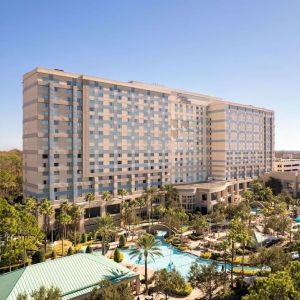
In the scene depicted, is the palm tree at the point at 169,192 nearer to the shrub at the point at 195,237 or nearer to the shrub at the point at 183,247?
the shrub at the point at 195,237

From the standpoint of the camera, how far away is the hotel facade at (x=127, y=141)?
2886 inches

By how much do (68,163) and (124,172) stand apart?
1796 centimetres

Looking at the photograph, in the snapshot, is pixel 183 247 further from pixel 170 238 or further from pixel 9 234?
pixel 9 234

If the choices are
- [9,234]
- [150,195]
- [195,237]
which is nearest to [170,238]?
[195,237]

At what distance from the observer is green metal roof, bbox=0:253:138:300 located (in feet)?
111

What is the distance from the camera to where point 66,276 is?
36.9 metres

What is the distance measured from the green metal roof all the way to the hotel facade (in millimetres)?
35943

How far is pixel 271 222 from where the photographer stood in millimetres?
66000

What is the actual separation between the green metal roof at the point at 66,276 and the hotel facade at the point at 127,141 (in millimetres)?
35943

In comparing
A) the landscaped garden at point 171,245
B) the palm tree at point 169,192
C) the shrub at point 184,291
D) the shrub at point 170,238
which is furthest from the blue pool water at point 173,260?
the palm tree at point 169,192

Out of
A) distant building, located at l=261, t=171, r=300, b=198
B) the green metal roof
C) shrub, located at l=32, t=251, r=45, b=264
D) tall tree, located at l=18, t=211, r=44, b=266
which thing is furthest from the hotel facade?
the green metal roof

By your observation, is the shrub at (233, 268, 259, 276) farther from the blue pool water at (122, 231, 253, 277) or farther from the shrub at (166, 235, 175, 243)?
the shrub at (166, 235, 175, 243)

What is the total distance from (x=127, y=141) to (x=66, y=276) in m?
55.2

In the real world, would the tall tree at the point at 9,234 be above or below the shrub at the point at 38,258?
above
